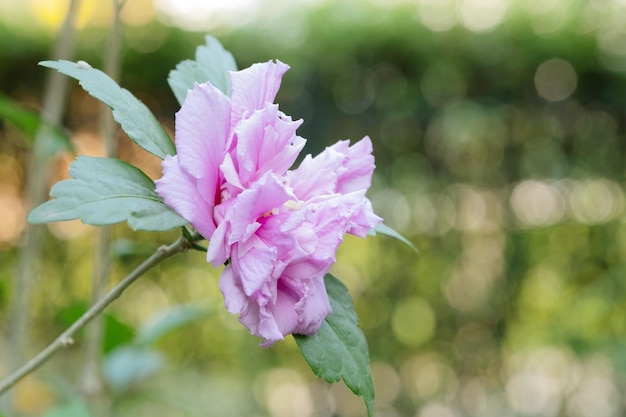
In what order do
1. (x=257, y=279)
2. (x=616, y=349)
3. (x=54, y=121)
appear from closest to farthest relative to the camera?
(x=257, y=279) → (x=54, y=121) → (x=616, y=349)

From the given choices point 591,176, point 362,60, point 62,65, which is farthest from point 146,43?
point 62,65

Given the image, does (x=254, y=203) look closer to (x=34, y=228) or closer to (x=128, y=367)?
(x=34, y=228)

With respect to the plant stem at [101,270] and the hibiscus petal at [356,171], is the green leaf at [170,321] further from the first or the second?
the hibiscus petal at [356,171]

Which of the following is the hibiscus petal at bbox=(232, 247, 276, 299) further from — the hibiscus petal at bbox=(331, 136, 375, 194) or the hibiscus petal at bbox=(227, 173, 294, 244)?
the hibiscus petal at bbox=(331, 136, 375, 194)

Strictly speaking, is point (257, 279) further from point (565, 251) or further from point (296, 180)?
point (565, 251)

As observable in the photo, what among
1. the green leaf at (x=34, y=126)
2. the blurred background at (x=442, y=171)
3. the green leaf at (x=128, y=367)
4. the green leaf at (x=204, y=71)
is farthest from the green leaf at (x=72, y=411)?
the blurred background at (x=442, y=171)
